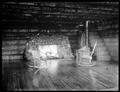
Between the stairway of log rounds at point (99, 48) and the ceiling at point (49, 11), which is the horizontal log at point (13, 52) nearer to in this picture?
the ceiling at point (49, 11)

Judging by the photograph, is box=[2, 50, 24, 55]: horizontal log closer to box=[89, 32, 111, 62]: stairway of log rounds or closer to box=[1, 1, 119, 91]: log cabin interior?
box=[1, 1, 119, 91]: log cabin interior

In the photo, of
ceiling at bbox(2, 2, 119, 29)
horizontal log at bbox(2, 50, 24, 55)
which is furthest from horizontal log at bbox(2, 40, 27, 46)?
ceiling at bbox(2, 2, 119, 29)

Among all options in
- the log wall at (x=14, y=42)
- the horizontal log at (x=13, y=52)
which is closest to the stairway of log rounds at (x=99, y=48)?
the log wall at (x=14, y=42)

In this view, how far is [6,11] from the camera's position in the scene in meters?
5.96

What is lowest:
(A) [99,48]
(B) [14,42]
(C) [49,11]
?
(A) [99,48]

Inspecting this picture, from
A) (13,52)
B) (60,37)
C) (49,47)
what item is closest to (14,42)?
(13,52)

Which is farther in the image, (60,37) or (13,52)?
(60,37)

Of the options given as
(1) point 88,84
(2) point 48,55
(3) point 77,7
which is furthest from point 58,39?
(1) point 88,84

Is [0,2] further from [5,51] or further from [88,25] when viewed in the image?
[88,25]

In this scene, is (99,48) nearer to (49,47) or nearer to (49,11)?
(49,47)

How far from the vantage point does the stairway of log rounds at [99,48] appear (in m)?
8.90

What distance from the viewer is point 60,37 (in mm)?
9328

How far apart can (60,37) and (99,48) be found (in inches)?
96.9

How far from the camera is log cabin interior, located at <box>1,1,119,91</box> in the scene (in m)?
6.31
